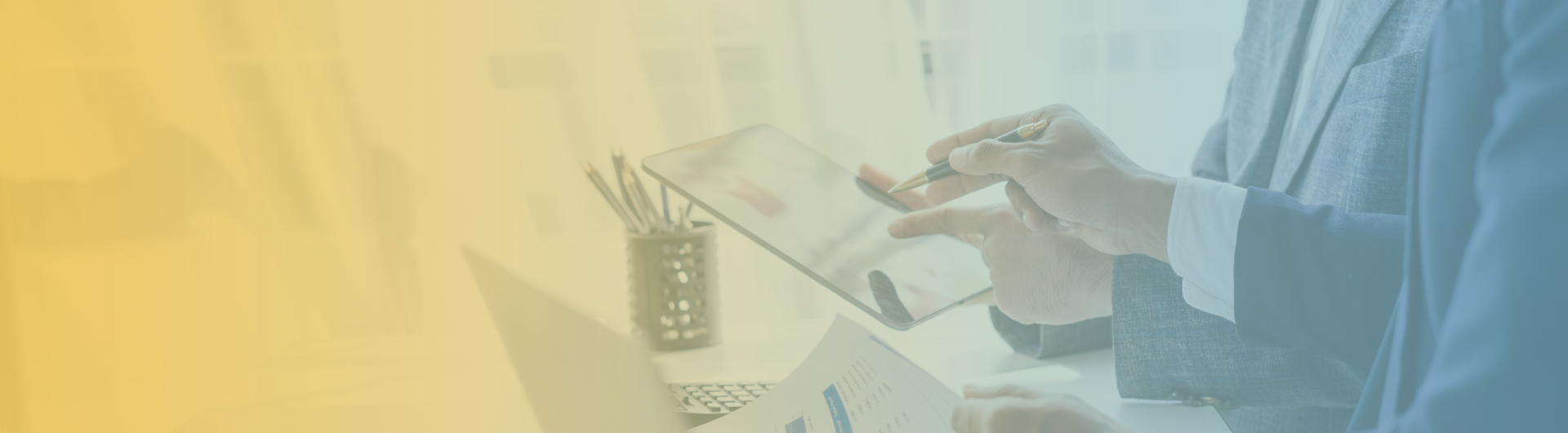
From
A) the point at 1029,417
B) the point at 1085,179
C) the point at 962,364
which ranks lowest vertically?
the point at 962,364

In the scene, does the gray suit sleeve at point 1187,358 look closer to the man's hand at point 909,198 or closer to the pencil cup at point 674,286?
the man's hand at point 909,198

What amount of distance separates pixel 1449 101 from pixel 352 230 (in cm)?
106

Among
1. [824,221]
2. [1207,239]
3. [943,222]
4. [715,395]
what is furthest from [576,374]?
[1207,239]

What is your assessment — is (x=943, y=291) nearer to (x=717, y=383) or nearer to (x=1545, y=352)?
(x=717, y=383)

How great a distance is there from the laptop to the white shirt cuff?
35 cm

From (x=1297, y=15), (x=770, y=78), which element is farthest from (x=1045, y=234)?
(x=770, y=78)

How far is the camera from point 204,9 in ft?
2.56

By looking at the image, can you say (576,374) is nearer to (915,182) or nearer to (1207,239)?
(915,182)

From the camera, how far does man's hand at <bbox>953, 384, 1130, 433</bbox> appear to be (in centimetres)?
39

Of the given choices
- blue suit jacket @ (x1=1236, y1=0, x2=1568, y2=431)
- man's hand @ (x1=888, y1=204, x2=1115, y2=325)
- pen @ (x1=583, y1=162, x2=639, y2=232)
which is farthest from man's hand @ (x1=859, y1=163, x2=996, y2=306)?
blue suit jacket @ (x1=1236, y1=0, x2=1568, y2=431)

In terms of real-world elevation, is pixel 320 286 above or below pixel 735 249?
above

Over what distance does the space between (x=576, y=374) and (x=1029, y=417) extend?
29 cm
